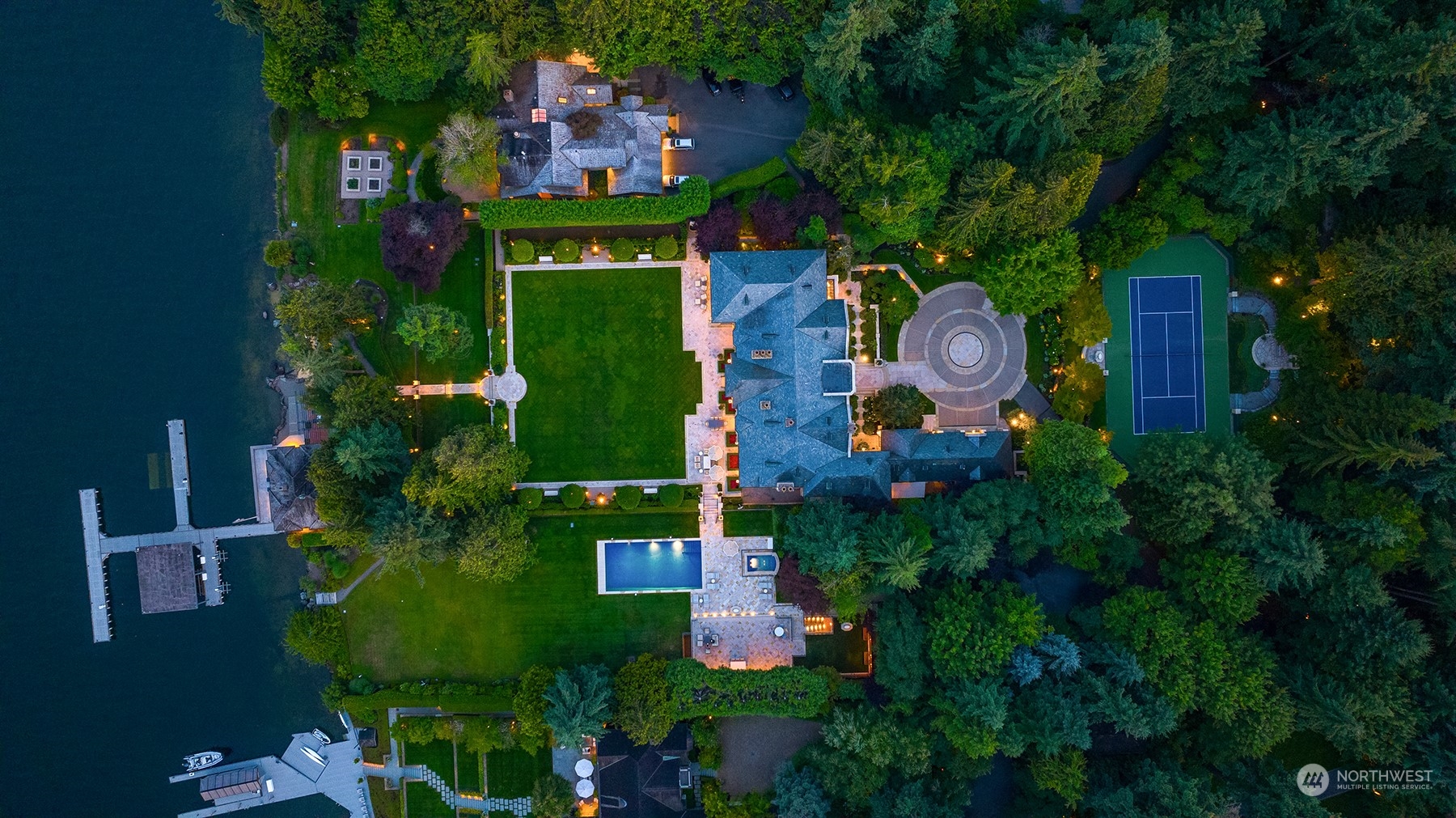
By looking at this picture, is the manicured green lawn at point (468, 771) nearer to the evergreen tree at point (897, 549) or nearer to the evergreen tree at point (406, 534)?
the evergreen tree at point (406, 534)

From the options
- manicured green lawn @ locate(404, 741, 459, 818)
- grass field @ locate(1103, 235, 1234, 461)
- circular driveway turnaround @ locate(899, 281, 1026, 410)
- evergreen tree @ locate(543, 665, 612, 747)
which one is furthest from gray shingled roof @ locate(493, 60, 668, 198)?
manicured green lawn @ locate(404, 741, 459, 818)

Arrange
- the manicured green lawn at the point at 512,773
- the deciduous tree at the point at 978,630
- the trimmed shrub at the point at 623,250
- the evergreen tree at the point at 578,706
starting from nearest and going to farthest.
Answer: the deciduous tree at the point at 978,630 < the evergreen tree at the point at 578,706 < the trimmed shrub at the point at 623,250 < the manicured green lawn at the point at 512,773

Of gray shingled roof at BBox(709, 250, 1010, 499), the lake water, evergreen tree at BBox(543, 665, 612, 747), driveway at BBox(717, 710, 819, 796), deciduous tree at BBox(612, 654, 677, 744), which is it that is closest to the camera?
evergreen tree at BBox(543, 665, 612, 747)

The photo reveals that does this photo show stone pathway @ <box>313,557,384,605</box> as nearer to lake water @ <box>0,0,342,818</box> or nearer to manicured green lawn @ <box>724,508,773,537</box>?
lake water @ <box>0,0,342,818</box>

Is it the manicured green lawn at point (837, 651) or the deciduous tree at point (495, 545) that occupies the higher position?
the deciduous tree at point (495, 545)

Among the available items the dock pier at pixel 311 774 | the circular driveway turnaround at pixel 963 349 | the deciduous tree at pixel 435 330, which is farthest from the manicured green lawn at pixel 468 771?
the circular driveway turnaround at pixel 963 349

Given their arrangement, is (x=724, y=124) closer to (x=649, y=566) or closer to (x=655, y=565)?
(x=655, y=565)
